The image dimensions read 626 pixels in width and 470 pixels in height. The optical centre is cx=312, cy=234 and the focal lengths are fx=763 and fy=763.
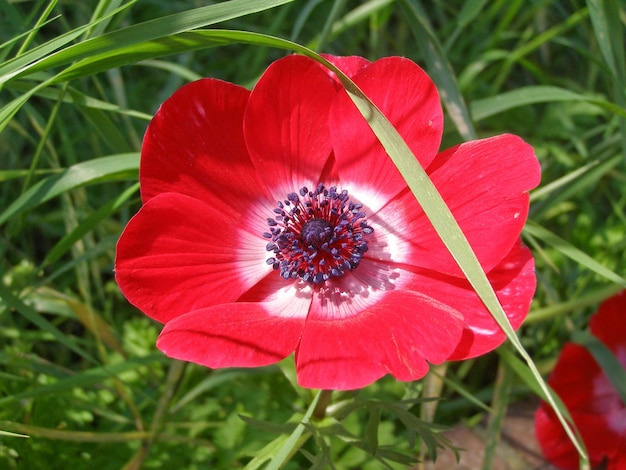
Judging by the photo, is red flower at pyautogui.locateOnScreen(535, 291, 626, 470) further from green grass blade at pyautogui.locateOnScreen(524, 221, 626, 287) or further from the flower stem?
the flower stem

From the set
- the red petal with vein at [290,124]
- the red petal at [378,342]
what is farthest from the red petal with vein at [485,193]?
the red petal with vein at [290,124]

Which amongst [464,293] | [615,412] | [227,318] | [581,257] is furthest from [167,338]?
[615,412]

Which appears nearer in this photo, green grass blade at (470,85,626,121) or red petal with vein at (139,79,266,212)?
red petal with vein at (139,79,266,212)

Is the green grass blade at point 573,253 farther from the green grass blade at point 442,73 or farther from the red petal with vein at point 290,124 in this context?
the red petal with vein at point 290,124

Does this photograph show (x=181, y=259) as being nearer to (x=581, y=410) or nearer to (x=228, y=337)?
(x=228, y=337)

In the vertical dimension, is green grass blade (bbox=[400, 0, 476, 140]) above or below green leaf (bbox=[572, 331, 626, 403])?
above

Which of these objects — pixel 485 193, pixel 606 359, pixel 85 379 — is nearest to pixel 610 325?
pixel 606 359

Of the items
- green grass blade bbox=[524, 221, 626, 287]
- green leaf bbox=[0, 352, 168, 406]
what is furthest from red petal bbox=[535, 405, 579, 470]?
green leaf bbox=[0, 352, 168, 406]
